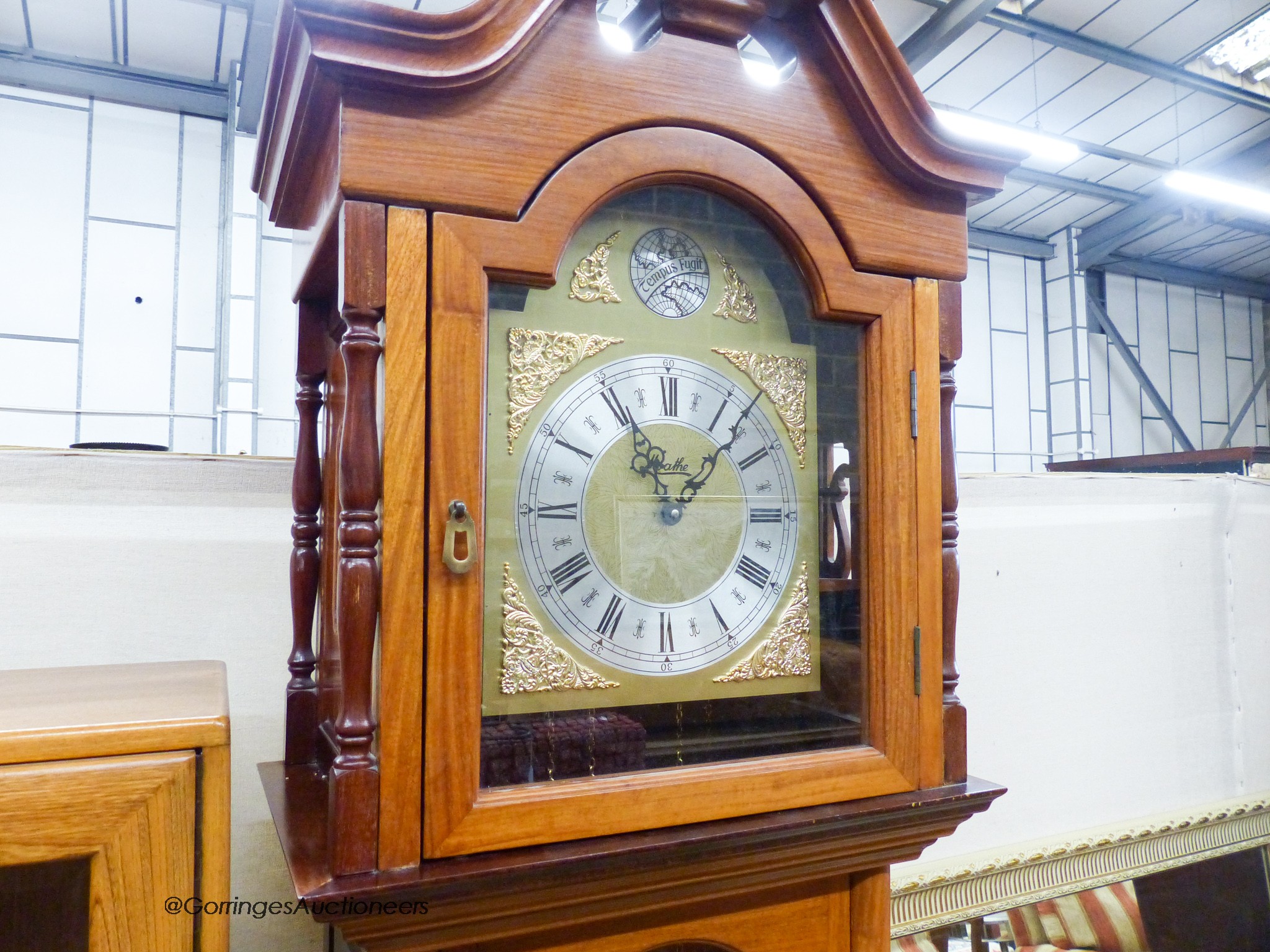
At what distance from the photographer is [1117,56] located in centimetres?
A: 368

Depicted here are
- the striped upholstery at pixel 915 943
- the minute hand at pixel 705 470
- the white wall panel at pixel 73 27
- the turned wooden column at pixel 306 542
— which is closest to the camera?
the minute hand at pixel 705 470

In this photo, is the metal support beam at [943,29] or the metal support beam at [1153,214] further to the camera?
the metal support beam at [1153,214]

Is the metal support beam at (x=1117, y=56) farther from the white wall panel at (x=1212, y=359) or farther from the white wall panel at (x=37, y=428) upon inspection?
the white wall panel at (x=37, y=428)

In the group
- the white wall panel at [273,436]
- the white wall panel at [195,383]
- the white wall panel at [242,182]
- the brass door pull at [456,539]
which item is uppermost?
the white wall panel at [242,182]

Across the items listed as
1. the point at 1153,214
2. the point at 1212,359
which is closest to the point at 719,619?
the point at 1153,214

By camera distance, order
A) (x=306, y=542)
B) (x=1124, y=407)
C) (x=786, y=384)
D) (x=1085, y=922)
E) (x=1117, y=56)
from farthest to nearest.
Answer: (x=1124, y=407), (x=1117, y=56), (x=1085, y=922), (x=306, y=542), (x=786, y=384)

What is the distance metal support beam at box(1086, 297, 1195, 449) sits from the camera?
5586 millimetres

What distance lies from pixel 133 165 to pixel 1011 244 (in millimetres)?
4675

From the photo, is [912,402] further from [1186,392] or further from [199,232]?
[1186,392]

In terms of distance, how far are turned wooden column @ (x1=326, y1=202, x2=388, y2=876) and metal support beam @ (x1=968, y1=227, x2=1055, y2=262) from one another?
5180 millimetres

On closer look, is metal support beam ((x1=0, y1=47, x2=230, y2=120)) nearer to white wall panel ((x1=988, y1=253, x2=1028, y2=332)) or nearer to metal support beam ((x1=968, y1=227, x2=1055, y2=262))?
metal support beam ((x1=968, y1=227, x2=1055, y2=262))

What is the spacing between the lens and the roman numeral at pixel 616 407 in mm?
684

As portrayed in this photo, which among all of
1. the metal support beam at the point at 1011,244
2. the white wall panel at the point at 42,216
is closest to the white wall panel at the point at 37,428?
the white wall panel at the point at 42,216

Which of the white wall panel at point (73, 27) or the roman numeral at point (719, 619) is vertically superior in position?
the white wall panel at point (73, 27)
